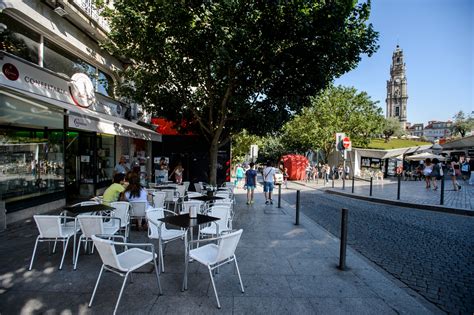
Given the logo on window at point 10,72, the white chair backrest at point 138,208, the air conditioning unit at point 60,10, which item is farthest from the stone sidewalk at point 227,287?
the air conditioning unit at point 60,10

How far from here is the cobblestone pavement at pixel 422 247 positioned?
13.0ft

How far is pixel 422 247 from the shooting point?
5.83 metres

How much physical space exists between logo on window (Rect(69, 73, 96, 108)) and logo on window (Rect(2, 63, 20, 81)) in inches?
91.9

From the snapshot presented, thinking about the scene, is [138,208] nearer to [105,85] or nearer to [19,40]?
[19,40]

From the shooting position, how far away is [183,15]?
28.5 feet

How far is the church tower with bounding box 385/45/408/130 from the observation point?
11812cm

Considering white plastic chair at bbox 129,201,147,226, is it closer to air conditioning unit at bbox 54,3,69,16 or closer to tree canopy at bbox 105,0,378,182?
tree canopy at bbox 105,0,378,182

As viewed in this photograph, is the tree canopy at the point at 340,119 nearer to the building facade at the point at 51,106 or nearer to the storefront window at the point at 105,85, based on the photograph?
the storefront window at the point at 105,85

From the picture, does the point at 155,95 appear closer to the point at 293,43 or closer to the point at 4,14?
the point at 4,14

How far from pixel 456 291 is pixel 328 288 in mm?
1843

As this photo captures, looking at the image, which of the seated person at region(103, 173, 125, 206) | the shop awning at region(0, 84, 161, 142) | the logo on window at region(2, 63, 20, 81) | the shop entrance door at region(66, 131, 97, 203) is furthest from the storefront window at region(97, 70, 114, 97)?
the seated person at region(103, 173, 125, 206)

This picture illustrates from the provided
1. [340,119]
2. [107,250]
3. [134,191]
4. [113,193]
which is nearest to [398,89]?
[340,119]

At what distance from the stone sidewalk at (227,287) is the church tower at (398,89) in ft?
438

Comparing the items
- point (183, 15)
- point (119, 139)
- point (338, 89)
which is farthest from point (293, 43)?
point (338, 89)
